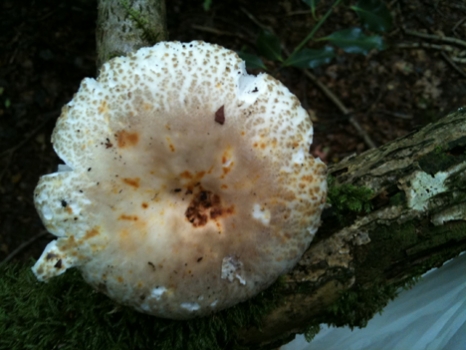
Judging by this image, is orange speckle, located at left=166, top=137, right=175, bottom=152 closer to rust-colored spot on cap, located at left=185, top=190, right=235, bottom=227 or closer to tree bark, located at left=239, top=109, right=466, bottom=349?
rust-colored spot on cap, located at left=185, top=190, right=235, bottom=227

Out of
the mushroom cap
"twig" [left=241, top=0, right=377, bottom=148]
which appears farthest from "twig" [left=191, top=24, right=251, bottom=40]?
the mushroom cap

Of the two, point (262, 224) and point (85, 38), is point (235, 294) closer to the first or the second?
point (262, 224)

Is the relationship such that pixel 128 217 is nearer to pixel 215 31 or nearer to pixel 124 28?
pixel 124 28

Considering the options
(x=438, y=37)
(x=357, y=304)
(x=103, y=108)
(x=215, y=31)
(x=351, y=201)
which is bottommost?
(x=357, y=304)

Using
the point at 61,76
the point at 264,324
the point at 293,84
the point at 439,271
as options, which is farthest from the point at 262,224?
the point at 61,76

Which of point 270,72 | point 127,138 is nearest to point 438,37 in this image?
point 270,72

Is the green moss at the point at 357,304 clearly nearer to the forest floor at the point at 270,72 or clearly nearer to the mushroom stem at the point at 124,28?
the mushroom stem at the point at 124,28
